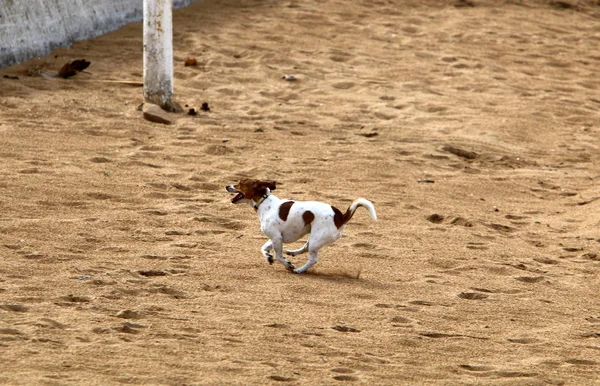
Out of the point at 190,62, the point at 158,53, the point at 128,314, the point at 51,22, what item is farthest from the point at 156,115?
the point at 128,314

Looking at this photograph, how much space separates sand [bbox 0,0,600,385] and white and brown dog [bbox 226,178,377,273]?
0.21 meters

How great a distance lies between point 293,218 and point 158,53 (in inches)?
179

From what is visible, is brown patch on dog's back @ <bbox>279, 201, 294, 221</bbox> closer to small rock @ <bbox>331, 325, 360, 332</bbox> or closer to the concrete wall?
small rock @ <bbox>331, 325, 360, 332</bbox>

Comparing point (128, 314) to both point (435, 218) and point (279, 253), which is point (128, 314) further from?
point (435, 218)

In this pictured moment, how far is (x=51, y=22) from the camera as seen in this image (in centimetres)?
1238

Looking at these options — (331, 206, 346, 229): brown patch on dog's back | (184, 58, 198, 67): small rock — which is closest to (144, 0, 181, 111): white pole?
(184, 58, 198, 67): small rock

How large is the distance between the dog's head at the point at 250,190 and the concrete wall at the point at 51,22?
5.75 m

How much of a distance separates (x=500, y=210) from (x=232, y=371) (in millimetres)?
4426

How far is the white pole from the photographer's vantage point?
10.5m

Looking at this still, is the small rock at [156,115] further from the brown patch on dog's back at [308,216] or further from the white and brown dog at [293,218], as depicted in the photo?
the brown patch on dog's back at [308,216]

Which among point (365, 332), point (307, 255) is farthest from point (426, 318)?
point (307, 255)

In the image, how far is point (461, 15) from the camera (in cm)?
1576

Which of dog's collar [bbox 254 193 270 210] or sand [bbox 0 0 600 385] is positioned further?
dog's collar [bbox 254 193 270 210]

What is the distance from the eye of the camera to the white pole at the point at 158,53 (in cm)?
1054
